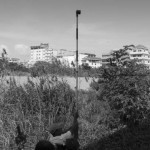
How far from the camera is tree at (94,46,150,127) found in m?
4.72

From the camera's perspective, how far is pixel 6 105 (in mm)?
3729

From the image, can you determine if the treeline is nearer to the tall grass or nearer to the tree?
the tall grass

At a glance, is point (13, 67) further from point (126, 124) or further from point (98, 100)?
point (126, 124)

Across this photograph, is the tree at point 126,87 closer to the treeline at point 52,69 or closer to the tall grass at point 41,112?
the tall grass at point 41,112

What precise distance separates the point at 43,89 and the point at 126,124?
75.3 inches

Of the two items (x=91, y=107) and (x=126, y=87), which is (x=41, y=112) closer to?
(x=91, y=107)

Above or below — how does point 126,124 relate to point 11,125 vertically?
below

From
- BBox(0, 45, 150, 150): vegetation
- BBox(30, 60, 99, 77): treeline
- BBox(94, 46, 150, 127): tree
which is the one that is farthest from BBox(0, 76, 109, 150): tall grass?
BBox(94, 46, 150, 127): tree

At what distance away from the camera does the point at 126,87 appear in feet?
15.6

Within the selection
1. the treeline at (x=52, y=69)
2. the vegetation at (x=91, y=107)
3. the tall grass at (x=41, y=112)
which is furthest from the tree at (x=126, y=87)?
the treeline at (x=52, y=69)

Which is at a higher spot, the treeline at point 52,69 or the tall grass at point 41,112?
the treeline at point 52,69

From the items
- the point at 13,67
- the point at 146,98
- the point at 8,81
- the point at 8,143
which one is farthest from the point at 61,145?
the point at 146,98

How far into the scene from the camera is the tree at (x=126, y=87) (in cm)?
472

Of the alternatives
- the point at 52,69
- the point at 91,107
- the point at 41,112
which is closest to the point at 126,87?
the point at 91,107
